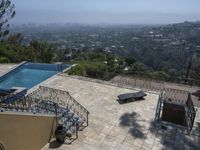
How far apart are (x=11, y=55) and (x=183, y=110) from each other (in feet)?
65.1

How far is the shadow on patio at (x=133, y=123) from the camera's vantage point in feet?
30.5

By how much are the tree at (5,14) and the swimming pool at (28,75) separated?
9435 mm

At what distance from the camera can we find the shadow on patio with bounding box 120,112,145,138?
930 cm

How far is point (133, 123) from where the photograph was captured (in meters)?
10.2

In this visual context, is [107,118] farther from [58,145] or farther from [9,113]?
[9,113]

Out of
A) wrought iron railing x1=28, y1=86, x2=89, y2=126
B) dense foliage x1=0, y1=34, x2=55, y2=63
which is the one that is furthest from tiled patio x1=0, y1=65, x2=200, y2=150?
dense foliage x1=0, y1=34, x2=55, y2=63

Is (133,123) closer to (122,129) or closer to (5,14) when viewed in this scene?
(122,129)

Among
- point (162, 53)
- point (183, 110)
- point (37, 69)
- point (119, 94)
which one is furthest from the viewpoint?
point (162, 53)

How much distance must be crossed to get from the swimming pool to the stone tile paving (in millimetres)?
4840

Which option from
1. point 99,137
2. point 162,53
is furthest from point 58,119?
point 162,53

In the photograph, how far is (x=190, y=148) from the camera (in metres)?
8.30

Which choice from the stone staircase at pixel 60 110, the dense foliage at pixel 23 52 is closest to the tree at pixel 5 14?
the dense foliage at pixel 23 52

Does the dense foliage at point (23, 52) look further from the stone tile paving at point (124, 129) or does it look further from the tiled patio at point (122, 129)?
the stone tile paving at point (124, 129)

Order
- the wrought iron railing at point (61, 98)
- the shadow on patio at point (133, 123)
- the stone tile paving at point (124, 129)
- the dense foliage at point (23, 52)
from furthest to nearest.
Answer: the dense foliage at point (23, 52), the wrought iron railing at point (61, 98), the shadow on patio at point (133, 123), the stone tile paving at point (124, 129)
